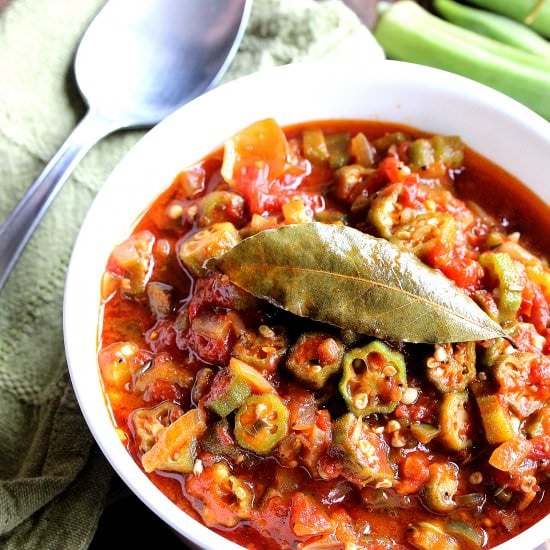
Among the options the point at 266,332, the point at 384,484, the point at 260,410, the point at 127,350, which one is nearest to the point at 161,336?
the point at 127,350

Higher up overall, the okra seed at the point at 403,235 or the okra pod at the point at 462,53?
the okra pod at the point at 462,53

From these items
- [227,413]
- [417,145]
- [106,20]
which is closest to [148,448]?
[227,413]

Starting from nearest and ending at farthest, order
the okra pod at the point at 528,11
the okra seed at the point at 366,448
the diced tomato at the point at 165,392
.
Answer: the okra seed at the point at 366,448 < the diced tomato at the point at 165,392 < the okra pod at the point at 528,11

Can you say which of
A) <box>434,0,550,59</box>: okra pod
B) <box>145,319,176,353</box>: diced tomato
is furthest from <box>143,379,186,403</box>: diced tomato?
<box>434,0,550,59</box>: okra pod

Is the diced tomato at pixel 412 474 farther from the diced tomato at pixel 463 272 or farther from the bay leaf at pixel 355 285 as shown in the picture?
the diced tomato at pixel 463 272

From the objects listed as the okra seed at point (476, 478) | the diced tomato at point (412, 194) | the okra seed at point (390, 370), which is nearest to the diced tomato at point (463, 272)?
the diced tomato at point (412, 194)

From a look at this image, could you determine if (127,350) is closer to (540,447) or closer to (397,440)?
(397,440)

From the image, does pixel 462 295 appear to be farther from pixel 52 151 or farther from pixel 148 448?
pixel 52 151
